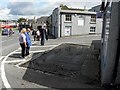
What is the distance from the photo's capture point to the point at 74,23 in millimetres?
40375

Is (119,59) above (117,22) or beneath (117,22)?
beneath

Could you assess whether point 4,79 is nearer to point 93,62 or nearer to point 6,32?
point 93,62

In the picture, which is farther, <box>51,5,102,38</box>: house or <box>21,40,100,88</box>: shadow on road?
<box>51,5,102,38</box>: house

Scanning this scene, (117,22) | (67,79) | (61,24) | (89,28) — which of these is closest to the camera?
(117,22)

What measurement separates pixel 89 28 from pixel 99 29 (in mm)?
1802

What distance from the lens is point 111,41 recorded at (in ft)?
26.8

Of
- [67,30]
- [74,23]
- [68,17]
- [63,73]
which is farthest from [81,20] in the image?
[63,73]

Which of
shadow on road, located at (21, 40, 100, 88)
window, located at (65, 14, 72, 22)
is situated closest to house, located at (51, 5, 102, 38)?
window, located at (65, 14, 72, 22)

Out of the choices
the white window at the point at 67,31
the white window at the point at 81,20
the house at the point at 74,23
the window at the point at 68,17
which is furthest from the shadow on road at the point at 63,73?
the white window at the point at 81,20

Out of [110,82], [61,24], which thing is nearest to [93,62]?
[110,82]

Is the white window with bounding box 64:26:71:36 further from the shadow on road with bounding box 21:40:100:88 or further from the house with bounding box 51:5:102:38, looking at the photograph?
the shadow on road with bounding box 21:40:100:88

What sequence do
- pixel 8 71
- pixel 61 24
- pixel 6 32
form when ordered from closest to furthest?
pixel 8 71, pixel 61 24, pixel 6 32

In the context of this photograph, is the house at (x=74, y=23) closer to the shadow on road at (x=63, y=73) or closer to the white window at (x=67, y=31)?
the white window at (x=67, y=31)

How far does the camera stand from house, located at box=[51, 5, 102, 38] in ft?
127
